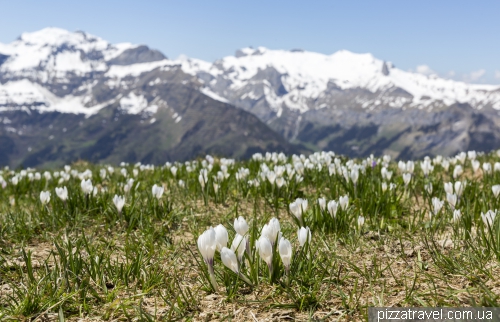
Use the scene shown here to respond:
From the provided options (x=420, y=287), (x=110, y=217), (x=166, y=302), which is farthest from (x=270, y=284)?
(x=110, y=217)

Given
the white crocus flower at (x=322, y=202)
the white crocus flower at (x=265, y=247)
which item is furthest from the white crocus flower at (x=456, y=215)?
the white crocus flower at (x=265, y=247)

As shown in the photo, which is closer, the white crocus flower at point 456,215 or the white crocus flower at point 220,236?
the white crocus flower at point 220,236

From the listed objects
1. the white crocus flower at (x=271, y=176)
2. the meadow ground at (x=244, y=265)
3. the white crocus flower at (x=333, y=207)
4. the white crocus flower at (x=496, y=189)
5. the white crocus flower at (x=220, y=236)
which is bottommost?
the meadow ground at (x=244, y=265)

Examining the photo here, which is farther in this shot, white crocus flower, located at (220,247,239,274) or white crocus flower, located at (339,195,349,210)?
white crocus flower, located at (339,195,349,210)

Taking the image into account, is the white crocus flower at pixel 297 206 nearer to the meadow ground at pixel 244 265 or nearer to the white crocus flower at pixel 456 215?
the meadow ground at pixel 244 265

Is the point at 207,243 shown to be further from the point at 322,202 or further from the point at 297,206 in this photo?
the point at 322,202

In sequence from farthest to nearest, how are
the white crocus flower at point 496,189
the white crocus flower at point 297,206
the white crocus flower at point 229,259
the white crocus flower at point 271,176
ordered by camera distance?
the white crocus flower at point 271,176 < the white crocus flower at point 496,189 < the white crocus flower at point 297,206 < the white crocus flower at point 229,259

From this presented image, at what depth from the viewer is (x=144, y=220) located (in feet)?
20.9

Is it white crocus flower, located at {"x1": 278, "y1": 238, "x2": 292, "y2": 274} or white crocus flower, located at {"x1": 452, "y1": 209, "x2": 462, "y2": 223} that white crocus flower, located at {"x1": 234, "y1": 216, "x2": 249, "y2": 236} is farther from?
white crocus flower, located at {"x1": 452, "y1": 209, "x2": 462, "y2": 223}

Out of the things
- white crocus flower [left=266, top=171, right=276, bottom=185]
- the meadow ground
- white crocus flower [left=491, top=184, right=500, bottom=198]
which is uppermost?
white crocus flower [left=266, top=171, right=276, bottom=185]

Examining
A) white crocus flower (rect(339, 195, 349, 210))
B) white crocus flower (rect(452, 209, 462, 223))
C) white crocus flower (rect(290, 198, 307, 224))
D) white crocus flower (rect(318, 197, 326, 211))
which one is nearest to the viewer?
white crocus flower (rect(452, 209, 462, 223))

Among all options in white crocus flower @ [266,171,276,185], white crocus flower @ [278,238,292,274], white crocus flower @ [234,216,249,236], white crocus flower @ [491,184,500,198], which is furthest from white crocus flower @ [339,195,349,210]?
white crocus flower @ [491,184,500,198]

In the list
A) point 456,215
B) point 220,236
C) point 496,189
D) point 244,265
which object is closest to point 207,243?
point 220,236

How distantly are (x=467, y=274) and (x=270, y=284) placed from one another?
1.89 m
